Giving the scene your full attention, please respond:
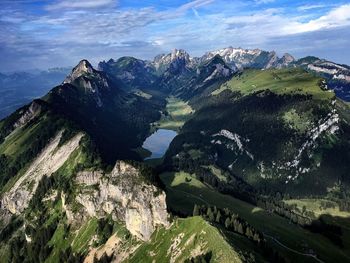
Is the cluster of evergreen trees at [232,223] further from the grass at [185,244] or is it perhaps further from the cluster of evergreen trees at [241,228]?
the grass at [185,244]

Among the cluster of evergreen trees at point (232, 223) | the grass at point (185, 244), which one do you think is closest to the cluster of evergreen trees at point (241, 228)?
the cluster of evergreen trees at point (232, 223)

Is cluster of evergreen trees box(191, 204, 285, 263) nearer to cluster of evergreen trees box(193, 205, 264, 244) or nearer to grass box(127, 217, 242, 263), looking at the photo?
cluster of evergreen trees box(193, 205, 264, 244)

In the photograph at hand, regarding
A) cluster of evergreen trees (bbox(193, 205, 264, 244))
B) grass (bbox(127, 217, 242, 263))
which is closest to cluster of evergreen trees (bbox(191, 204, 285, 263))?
cluster of evergreen trees (bbox(193, 205, 264, 244))

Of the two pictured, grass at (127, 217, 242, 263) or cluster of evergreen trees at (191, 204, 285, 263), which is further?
cluster of evergreen trees at (191, 204, 285, 263)

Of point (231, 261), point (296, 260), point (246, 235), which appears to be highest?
point (231, 261)

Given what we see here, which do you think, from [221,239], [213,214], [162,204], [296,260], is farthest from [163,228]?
[296,260]

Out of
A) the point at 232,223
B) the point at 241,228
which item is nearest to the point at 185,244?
the point at 241,228

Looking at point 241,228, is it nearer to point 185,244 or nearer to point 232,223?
point 232,223

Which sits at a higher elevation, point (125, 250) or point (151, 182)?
point (151, 182)

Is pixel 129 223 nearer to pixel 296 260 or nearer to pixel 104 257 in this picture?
pixel 104 257
